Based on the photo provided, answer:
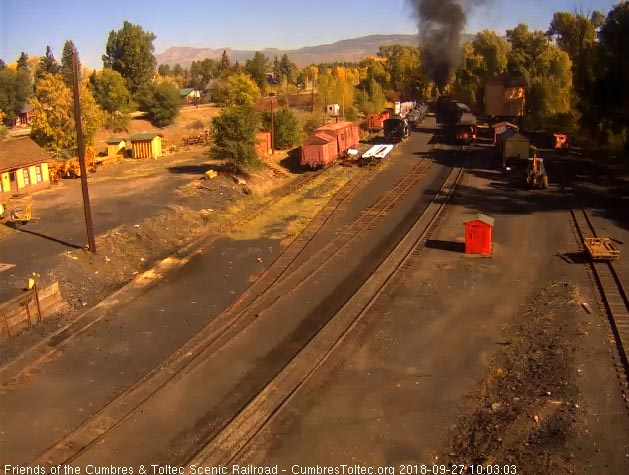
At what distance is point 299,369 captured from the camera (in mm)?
13148

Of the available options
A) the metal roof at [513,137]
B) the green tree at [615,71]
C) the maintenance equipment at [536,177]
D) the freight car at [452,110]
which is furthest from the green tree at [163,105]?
the maintenance equipment at [536,177]

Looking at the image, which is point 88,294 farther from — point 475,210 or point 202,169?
point 202,169

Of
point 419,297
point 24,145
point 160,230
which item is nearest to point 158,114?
point 24,145

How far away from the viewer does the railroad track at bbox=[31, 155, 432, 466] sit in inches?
423

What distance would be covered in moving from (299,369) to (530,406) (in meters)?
5.04

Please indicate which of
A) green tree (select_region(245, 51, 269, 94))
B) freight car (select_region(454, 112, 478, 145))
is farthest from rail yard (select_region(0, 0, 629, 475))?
green tree (select_region(245, 51, 269, 94))

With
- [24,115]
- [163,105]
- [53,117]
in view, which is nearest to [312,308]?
[53,117]

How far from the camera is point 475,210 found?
27.4 metres

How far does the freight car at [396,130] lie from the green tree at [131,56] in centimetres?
3814

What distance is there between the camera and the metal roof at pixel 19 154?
29.5m

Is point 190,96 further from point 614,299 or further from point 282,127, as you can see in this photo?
point 614,299

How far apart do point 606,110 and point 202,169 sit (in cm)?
2811

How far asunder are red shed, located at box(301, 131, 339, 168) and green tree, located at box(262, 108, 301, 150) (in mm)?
6983

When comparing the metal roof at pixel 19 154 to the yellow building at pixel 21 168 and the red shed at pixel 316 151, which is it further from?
the red shed at pixel 316 151
